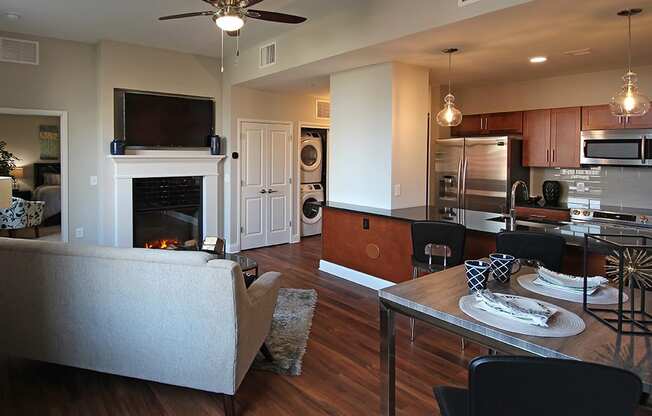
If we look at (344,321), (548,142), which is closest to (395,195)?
(344,321)

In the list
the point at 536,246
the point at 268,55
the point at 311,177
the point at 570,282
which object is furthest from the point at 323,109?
the point at 570,282

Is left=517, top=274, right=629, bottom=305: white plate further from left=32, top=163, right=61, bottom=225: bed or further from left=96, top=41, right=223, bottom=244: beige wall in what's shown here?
left=32, top=163, right=61, bottom=225: bed

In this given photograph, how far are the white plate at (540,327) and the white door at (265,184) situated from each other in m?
5.51

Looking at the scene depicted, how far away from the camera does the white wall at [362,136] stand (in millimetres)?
4820

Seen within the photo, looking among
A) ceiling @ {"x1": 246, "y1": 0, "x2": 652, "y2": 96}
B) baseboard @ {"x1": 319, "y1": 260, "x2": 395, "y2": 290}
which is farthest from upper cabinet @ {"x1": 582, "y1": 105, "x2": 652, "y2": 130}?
baseboard @ {"x1": 319, "y1": 260, "x2": 395, "y2": 290}

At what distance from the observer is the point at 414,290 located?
1.86 metres

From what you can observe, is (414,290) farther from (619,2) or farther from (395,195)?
(395,195)

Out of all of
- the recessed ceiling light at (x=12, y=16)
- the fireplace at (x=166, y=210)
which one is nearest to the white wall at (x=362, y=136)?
the fireplace at (x=166, y=210)

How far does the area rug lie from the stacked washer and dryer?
10.4ft

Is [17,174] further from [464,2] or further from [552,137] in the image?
[552,137]

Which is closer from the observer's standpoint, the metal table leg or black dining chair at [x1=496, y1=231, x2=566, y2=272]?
the metal table leg

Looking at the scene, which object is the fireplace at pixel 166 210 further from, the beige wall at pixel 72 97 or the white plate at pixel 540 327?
the white plate at pixel 540 327

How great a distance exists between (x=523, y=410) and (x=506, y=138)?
5058mm

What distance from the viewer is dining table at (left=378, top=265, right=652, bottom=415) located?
1.26 metres
